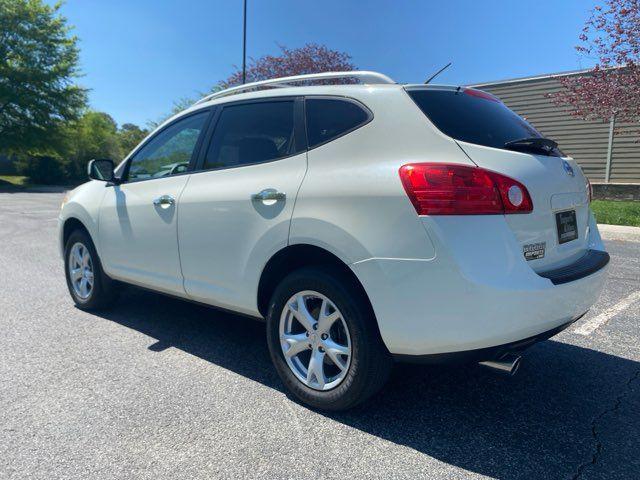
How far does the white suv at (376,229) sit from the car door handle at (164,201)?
17 mm

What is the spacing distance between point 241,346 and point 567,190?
252 centimetres

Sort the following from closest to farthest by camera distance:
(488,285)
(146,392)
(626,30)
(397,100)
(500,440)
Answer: (488,285) → (500,440) → (397,100) → (146,392) → (626,30)

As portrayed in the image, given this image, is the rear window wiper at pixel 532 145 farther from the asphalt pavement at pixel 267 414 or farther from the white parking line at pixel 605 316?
the white parking line at pixel 605 316

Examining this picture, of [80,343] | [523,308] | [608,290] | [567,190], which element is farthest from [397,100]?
[608,290]

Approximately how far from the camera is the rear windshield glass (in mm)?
2537

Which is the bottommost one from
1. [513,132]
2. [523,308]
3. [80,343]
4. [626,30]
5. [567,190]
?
[80,343]

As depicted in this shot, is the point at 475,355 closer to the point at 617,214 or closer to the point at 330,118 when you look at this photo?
the point at 330,118

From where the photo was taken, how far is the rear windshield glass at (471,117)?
8.32 feet

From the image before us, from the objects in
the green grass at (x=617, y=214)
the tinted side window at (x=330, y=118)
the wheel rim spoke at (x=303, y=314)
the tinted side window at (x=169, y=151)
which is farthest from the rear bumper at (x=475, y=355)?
the green grass at (x=617, y=214)

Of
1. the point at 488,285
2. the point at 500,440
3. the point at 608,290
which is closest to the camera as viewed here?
the point at 488,285

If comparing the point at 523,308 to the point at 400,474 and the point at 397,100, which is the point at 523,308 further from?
the point at 397,100

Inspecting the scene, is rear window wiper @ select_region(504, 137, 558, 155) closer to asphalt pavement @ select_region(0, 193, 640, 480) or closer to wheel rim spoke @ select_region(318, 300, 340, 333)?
wheel rim spoke @ select_region(318, 300, 340, 333)

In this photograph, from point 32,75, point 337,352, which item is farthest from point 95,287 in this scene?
point 32,75

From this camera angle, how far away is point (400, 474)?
2.22 metres
